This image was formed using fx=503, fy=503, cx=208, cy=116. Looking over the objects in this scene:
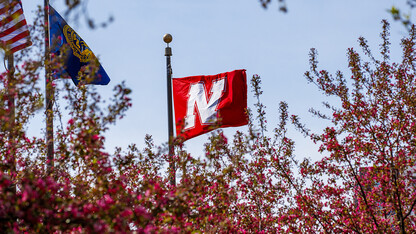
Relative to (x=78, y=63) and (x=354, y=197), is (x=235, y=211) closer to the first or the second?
(x=354, y=197)

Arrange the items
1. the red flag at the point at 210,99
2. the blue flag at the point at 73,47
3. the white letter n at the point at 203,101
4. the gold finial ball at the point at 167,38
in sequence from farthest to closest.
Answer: the gold finial ball at the point at 167,38 → the white letter n at the point at 203,101 → the red flag at the point at 210,99 → the blue flag at the point at 73,47

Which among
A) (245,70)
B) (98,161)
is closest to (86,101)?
(98,161)

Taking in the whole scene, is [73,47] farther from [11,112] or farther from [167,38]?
[11,112]

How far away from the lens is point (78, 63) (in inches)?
460

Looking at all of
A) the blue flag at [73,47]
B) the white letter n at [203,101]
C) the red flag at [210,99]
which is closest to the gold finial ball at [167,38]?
the red flag at [210,99]

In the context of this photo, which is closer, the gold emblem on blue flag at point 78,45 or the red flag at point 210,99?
the gold emblem on blue flag at point 78,45

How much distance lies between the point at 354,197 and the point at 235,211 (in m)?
2.93

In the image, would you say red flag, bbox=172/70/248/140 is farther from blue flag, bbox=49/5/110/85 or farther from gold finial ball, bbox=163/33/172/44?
blue flag, bbox=49/5/110/85

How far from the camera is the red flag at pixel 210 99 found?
13.2 metres

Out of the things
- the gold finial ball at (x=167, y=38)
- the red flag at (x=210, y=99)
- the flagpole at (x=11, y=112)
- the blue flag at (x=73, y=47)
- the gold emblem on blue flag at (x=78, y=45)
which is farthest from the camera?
the gold finial ball at (x=167, y=38)

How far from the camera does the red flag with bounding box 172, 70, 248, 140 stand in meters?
13.2

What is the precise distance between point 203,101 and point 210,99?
0.20m

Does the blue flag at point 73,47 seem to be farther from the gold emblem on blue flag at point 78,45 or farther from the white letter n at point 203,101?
the white letter n at point 203,101

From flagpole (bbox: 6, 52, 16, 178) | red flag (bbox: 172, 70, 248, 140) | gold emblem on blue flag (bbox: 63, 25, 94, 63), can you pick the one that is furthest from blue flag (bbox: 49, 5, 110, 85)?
flagpole (bbox: 6, 52, 16, 178)
